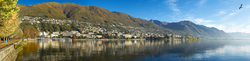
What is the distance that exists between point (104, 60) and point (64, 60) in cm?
732

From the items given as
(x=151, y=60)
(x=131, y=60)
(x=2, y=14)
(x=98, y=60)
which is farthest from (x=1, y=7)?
(x=151, y=60)

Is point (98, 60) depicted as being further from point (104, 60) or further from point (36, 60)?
point (36, 60)

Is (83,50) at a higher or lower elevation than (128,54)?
higher

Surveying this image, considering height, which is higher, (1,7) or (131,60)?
(1,7)

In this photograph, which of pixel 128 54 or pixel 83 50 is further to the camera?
pixel 83 50

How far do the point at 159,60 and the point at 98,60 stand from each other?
1193 centimetres

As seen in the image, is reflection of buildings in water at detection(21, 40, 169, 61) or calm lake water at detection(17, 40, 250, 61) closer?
calm lake water at detection(17, 40, 250, 61)

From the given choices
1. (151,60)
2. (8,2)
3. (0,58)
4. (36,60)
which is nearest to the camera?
(8,2)

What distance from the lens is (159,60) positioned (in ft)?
92.7

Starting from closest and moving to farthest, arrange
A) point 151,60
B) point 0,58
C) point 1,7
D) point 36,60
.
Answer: point 1,7 → point 0,58 → point 36,60 → point 151,60

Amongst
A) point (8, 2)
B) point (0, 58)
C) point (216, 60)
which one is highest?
Answer: point (8, 2)

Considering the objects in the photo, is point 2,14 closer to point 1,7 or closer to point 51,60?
point 1,7

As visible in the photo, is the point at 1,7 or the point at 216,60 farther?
the point at 216,60

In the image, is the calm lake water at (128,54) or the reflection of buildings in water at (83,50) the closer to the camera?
the calm lake water at (128,54)
